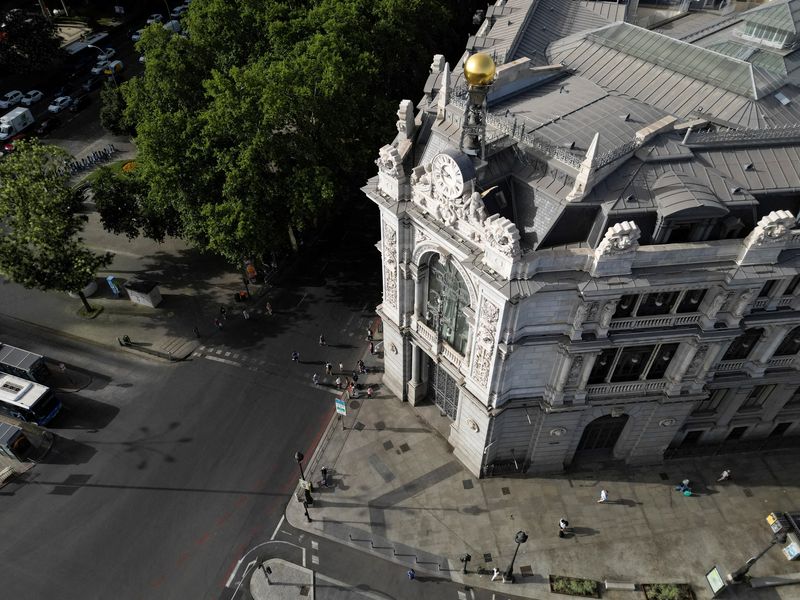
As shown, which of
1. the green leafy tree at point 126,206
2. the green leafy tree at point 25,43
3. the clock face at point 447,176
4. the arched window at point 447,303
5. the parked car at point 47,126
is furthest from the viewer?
the green leafy tree at point 25,43

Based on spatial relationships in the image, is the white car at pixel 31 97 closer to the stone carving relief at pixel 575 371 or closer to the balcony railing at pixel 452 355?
the balcony railing at pixel 452 355

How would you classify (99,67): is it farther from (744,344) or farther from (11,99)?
(744,344)

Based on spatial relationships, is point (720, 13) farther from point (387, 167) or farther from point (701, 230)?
point (387, 167)

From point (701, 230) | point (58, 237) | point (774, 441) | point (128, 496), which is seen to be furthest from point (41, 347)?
point (774, 441)

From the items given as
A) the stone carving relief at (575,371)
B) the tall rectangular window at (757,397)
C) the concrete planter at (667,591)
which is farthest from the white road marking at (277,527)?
the tall rectangular window at (757,397)

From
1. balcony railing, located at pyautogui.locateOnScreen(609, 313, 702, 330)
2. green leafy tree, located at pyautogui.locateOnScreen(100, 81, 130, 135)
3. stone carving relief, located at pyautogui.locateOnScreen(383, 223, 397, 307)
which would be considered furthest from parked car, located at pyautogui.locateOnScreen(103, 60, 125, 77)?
balcony railing, located at pyautogui.locateOnScreen(609, 313, 702, 330)

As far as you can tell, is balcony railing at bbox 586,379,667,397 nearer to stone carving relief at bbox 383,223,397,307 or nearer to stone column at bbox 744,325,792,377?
stone column at bbox 744,325,792,377
